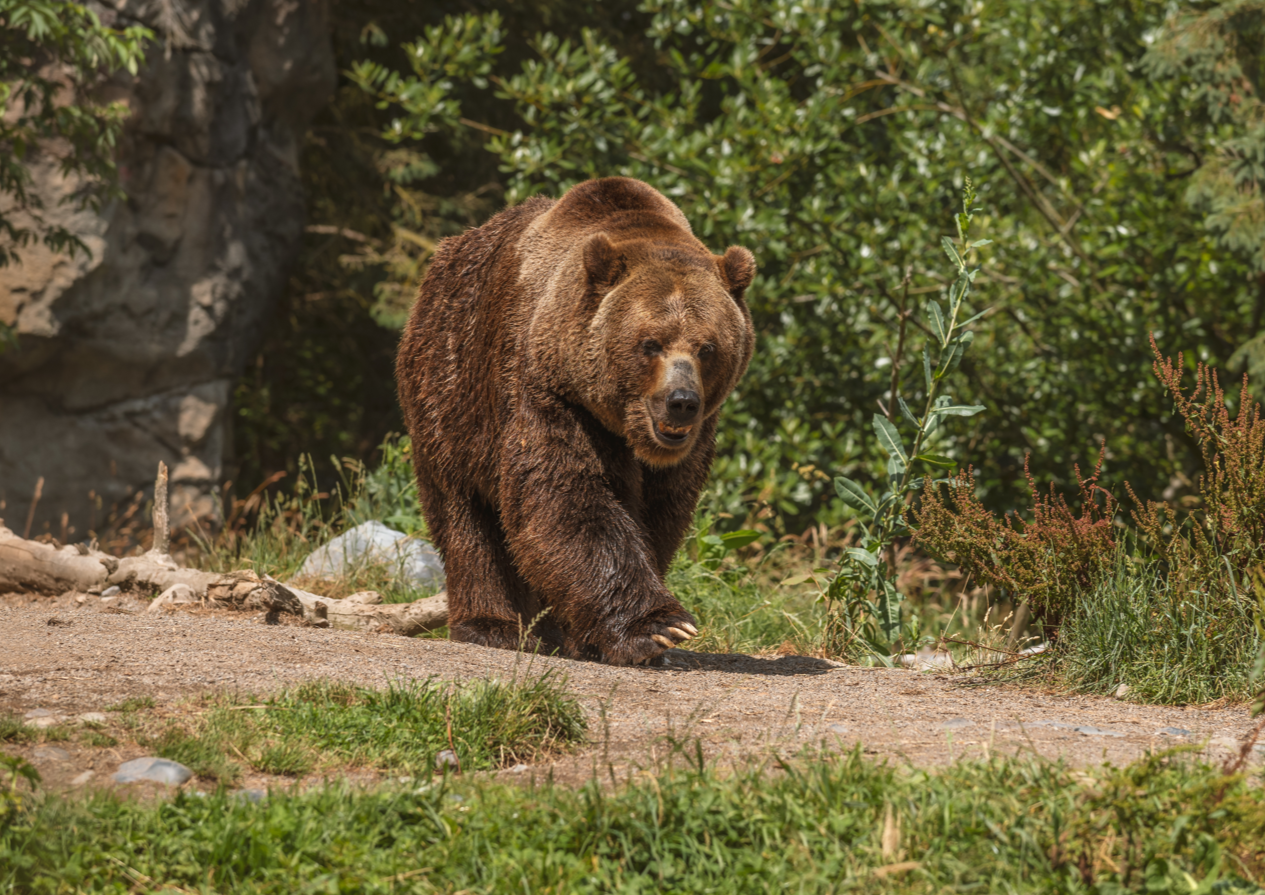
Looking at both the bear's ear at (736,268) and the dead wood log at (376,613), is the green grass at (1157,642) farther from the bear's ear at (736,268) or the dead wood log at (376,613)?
the dead wood log at (376,613)

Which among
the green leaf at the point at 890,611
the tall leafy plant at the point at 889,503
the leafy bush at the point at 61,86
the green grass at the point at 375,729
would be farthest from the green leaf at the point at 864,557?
the leafy bush at the point at 61,86

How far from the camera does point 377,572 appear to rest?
252 inches

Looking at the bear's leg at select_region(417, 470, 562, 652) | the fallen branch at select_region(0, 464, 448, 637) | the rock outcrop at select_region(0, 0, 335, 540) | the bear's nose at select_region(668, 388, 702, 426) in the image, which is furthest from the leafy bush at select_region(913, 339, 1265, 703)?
the rock outcrop at select_region(0, 0, 335, 540)

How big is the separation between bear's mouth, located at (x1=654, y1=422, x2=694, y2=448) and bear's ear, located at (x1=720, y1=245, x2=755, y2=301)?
2.42ft

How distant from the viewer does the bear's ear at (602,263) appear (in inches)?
185

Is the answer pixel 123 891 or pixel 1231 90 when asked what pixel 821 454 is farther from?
pixel 123 891

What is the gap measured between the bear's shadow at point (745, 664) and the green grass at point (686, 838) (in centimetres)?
189

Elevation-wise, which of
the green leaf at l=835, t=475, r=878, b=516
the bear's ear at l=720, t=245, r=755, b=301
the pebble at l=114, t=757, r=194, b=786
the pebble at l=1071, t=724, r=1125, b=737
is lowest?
the pebble at l=114, t=757, r=194, b=786

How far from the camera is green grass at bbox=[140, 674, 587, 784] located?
311 centimetres

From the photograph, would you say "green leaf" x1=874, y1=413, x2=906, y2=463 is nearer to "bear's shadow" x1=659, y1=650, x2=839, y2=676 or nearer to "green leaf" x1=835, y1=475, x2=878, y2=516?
"green leaf" x1=835, y1=475, x2=878, y2=516

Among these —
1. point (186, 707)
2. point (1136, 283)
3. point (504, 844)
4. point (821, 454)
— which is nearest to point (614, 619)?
point (186, 707)

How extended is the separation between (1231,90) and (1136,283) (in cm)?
201

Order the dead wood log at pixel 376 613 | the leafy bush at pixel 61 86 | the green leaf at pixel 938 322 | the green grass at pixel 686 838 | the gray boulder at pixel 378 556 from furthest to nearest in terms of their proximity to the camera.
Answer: the leafy bush at pixel 61 86 < the gray boulder at pixel 378 556 < the dead wood log at pixel 376 613 < the green leaf at pixel 938 322 < the green grass at pixel 686 838

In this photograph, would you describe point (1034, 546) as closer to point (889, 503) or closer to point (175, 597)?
point (889, 503)
